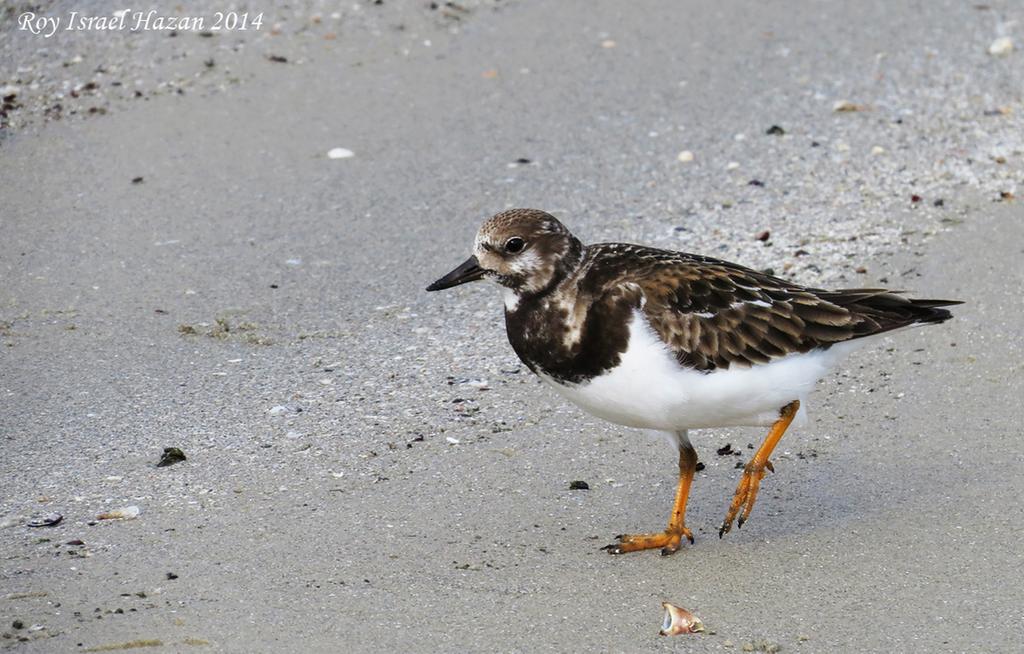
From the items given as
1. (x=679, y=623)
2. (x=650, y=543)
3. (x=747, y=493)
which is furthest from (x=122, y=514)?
(x=747, y=493)

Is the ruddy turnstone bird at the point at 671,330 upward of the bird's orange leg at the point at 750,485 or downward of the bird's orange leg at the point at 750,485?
upward

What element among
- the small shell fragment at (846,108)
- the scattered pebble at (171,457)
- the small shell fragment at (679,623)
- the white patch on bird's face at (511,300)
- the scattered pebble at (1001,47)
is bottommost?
the scattered pebble at (171,457)

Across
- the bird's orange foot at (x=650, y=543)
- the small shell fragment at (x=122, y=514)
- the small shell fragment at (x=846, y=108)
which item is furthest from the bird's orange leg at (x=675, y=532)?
the small shell fragment at (x=846, y=108)

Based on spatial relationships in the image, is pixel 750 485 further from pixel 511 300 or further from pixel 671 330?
pixel 511 300

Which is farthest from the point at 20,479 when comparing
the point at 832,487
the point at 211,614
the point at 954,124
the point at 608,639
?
the point at 954,124

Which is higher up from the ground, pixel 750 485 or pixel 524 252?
pixel 524 252

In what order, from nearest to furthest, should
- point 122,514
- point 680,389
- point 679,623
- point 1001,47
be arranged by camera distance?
point 679,623, point 680,389, point 122,514, point 1001,47

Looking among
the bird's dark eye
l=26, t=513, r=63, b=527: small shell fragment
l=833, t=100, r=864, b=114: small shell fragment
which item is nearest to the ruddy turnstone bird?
the bird's dark eye

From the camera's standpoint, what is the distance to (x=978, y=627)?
12.1ft

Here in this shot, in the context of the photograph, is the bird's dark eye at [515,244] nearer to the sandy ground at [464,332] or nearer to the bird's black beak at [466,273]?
the bird's black beak at [466,273]

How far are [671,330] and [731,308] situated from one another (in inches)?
9.6

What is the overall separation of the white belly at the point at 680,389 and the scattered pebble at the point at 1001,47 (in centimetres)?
435

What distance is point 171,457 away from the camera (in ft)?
15.0

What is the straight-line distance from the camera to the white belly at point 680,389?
12.8 ft
